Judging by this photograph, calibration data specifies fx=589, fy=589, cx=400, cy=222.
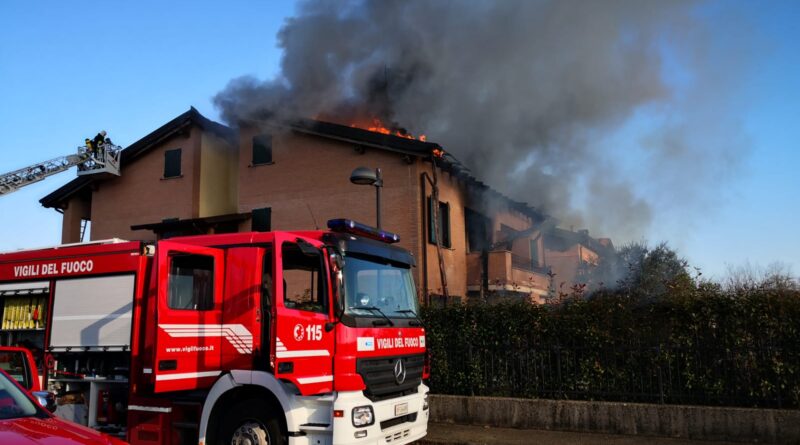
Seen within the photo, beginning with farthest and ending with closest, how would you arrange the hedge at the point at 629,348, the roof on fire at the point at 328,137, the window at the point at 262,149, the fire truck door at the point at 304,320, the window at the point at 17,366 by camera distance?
1. the window at the point at 262,149
2. the roof on fire at the point at 328,137
3. the hedge at the point at 629,348
4. the window at the point at 17,366
5. the fire truck door at the point at 304,320

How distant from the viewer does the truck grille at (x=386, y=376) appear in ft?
18.7

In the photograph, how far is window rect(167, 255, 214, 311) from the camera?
5992 millimetres

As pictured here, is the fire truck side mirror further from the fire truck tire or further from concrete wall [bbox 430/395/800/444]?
concrete wall [bbox 430/395/800/444]

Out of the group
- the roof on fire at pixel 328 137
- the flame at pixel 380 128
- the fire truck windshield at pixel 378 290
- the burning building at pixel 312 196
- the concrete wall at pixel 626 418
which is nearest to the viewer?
the fire truck windshield at pixel 378 290

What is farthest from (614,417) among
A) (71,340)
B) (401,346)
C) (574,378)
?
(71,340)

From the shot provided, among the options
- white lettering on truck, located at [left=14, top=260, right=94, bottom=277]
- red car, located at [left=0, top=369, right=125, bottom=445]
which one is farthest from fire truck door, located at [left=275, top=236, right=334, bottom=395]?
white lettering on truck, located at [left=14, top=260, right=94, bottom=277]

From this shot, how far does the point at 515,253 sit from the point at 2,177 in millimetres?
16837

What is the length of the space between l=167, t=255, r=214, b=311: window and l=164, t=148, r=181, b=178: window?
42.7 ft

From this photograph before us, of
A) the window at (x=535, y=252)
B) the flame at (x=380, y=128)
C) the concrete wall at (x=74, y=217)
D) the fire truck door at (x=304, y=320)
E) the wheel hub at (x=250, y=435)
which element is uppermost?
the flame at (x=380, y=128)

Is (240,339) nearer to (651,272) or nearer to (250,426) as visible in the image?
(250,426)

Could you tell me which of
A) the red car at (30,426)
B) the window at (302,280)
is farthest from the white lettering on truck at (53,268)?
the window at (302,280)

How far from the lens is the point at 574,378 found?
27.0 feet

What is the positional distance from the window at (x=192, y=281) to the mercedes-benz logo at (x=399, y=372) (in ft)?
6.59

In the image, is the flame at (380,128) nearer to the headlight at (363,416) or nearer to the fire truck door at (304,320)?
the fire truck door at (304,320)
